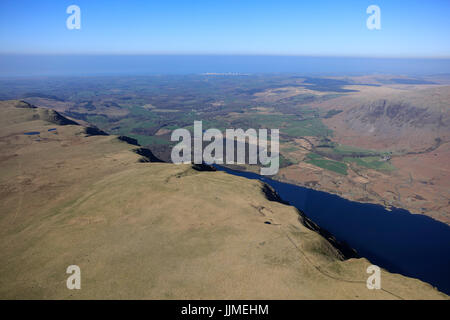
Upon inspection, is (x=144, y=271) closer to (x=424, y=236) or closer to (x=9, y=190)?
(x=9, y=190)

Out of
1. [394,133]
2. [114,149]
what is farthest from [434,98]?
[114,149]

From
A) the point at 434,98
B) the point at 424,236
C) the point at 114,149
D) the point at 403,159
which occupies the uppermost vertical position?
the point at 434,98

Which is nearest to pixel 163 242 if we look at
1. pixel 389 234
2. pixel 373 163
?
pixel 389 234

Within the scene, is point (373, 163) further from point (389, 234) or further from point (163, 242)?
point (163, 242)

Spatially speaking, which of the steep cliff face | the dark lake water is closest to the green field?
the dark lake water

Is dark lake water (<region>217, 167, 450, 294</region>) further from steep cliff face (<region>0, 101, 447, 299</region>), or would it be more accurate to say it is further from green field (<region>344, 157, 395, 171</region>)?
steep cliff face (<region>0, 101, 447, 299</region>)

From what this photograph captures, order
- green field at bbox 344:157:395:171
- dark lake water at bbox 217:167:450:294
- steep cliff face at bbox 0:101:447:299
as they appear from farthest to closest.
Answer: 1. green field at bbox 344:157:395:171
2. dark lake water at bbox 217:167:450:294
3. steep cliff face at bbox 0:101:447:299

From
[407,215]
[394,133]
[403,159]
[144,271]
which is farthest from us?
[394,133]
